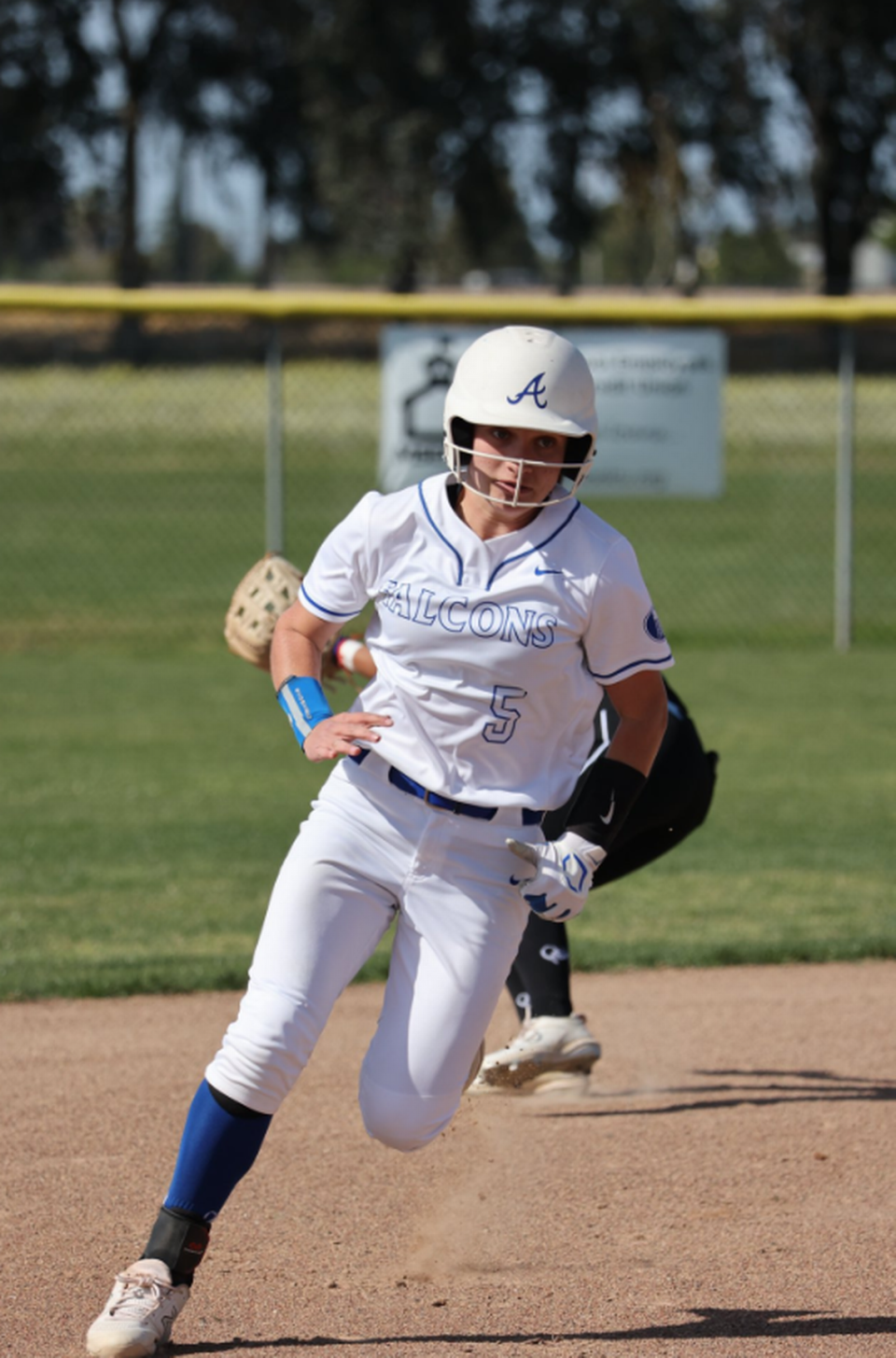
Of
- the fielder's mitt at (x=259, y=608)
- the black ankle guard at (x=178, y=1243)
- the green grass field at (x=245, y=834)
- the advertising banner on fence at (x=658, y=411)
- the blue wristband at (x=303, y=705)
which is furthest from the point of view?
the advertising banner on fence at (x=658, y=411)

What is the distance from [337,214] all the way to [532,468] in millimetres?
40938

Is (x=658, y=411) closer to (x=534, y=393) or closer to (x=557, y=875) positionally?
(x=534, y=393)

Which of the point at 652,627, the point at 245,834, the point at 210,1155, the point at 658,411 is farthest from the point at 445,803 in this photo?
the point at 658,411

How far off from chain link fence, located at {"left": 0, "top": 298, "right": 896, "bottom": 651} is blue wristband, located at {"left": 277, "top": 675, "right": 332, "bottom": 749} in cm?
805

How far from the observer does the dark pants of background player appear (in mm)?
4516

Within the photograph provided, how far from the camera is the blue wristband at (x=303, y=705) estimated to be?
337cm

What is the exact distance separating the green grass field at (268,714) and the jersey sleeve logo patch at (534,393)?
3006 mm

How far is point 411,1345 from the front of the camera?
3.17 metres

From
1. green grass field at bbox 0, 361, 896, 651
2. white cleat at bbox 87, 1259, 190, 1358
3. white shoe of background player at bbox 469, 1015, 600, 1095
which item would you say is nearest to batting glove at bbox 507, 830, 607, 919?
white cleat at bbox 87, 1259, 190, 1358

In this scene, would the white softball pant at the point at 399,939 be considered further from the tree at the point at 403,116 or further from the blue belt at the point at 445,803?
the tree at the point at 403,116

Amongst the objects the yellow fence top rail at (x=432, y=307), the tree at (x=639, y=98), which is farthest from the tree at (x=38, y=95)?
the yellow fence top rail at (x=432, y=307)

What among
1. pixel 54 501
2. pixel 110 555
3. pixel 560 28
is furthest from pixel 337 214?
pixel 110 555

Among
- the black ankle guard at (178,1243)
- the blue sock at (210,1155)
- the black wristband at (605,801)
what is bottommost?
the black ankle guard at (178,1243)

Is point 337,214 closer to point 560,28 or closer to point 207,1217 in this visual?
point 560,28
